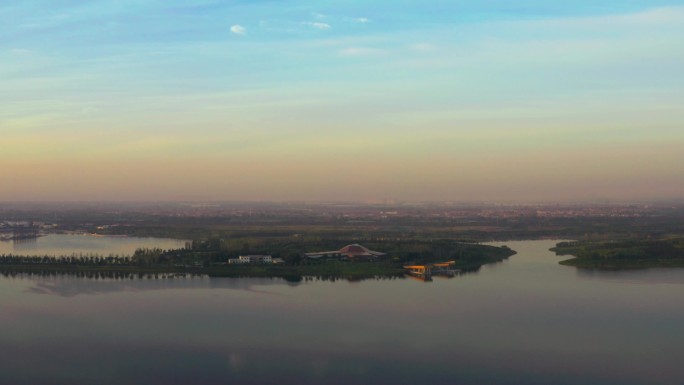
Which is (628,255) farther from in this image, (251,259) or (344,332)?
(344,332)

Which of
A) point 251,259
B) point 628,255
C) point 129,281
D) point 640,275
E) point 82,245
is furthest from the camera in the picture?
point 82,245

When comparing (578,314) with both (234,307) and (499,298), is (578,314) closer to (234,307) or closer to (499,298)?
(499,298)

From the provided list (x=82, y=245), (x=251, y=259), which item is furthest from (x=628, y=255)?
(x=82, y=245)

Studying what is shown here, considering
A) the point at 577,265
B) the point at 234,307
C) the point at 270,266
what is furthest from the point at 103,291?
the point at 577,265

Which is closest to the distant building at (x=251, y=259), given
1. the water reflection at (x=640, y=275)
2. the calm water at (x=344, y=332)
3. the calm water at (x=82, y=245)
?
the calm water at (x=344, y=332)

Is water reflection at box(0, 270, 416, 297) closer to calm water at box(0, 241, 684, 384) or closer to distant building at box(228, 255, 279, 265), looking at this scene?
calm water at box(0, 241, 684, 384)

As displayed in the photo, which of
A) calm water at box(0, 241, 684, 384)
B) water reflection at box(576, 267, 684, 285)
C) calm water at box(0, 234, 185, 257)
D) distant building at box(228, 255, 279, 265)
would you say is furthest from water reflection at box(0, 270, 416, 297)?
calm water at box(0, 234, 185, 257)
